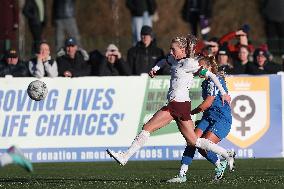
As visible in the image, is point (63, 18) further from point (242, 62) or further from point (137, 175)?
point (137, 175)

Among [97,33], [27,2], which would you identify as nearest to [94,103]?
[27,2]

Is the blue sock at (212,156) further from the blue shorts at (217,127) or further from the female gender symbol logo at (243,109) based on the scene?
the female gender symbol logo at (243,109)

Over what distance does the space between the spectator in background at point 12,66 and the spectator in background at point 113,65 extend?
1.45 metres

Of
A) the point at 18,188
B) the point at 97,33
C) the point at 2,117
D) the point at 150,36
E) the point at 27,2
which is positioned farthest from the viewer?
the point at 97,33

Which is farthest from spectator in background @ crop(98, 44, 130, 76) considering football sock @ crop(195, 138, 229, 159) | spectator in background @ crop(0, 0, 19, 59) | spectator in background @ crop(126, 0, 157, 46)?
football sock @ crop(195, 138, 229, 159)

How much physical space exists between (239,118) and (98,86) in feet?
8.57

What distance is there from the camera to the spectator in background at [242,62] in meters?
26.3

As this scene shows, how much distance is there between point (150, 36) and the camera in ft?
87.1

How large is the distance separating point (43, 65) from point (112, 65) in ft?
5.02

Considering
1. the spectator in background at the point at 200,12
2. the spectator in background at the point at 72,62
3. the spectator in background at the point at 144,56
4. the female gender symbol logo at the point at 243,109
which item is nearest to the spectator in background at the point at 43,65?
the spectator in background at the point at 72,62

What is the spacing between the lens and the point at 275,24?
109 ft

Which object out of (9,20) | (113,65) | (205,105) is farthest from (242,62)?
(205,105)

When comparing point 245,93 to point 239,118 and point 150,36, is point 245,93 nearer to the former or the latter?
point 239,118

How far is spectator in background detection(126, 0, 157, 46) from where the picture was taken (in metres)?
29.6
